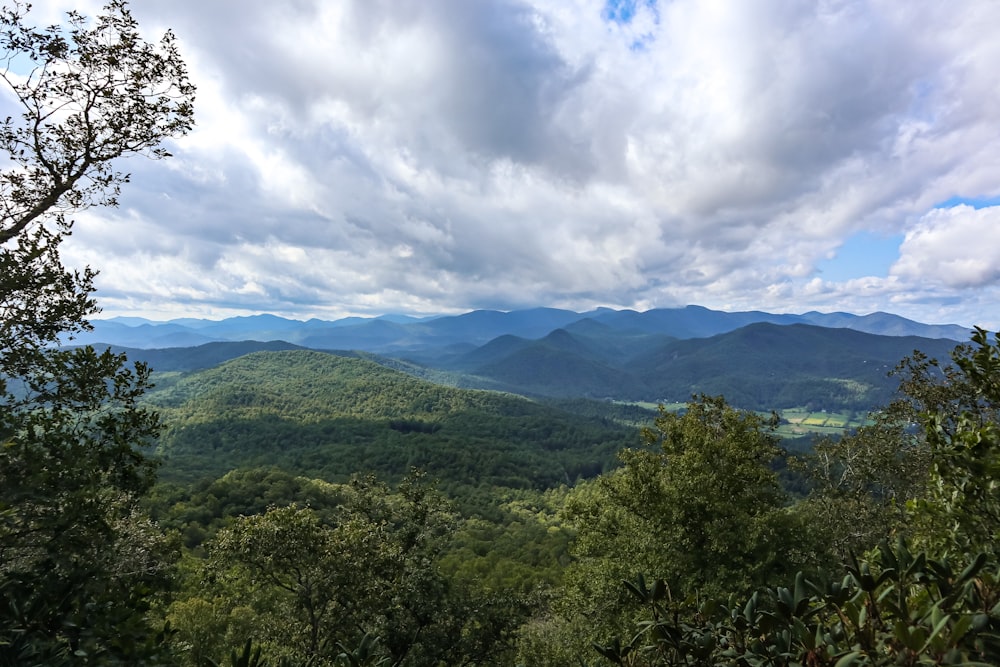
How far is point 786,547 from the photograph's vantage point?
13695 mm

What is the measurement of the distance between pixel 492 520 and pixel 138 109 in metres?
105

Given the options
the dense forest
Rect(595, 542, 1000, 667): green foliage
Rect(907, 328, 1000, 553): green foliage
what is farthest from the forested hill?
Rect(595, 542, 1000, 667): green foliage

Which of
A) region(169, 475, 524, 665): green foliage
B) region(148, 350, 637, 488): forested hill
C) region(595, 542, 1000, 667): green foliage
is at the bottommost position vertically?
region(148, 350, 637, 488): forested hill

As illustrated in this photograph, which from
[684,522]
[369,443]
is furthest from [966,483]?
[369,443]

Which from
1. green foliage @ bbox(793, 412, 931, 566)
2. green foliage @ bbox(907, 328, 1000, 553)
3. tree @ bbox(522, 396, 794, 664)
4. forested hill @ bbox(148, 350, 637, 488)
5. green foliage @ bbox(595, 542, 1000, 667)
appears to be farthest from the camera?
forested hill @ bbox(148, 350, 637, 488)

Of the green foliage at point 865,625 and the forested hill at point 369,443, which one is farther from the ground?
the green foliage at point 865,625

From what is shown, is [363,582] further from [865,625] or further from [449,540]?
[865,625]

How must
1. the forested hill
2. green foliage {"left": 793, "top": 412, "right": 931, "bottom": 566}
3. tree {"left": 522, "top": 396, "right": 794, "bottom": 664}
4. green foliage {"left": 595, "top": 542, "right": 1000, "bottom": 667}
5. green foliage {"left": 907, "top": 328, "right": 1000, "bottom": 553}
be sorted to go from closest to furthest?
green foliage {"left": 595, "top": 542, "right": 1000, "bottom": 667} → green foliage {"left": 907, "top": 328, "right": 1000, "bottom": 553} → tree {"left": 522, "top": 396, "right": 794, "bottom": 664} → green foliage {"left": 793, "top": 412, "right": 931, "bottom": 566} → the forested hill

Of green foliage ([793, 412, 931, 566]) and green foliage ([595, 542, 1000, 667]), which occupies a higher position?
green foliage ([595, 542, 1000, 667])

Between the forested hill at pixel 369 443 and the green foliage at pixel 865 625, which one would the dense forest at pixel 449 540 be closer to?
the green foliage at pixel 865 625

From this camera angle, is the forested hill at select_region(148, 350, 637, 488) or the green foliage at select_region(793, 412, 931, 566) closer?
the green foliage at select_region(793, 412, 931, 566)

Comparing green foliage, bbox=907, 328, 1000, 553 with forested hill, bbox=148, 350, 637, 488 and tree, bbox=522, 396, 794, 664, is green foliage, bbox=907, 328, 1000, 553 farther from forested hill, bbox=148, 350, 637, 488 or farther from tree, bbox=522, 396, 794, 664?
forested hill, bbox=148, 350, 637, 488

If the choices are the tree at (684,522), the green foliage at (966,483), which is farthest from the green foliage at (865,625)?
the tree at (684,522)

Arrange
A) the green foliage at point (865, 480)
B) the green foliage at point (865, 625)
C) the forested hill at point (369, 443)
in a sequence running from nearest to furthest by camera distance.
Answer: the green foliage at point (865, 625)
the green foliage at point (865, 480)
the forested hill at point (369, 443)
